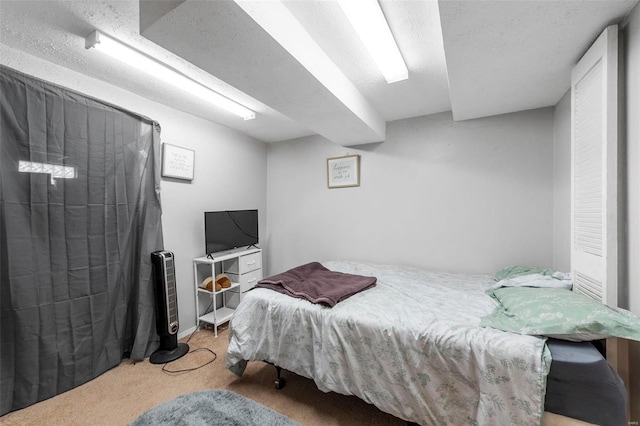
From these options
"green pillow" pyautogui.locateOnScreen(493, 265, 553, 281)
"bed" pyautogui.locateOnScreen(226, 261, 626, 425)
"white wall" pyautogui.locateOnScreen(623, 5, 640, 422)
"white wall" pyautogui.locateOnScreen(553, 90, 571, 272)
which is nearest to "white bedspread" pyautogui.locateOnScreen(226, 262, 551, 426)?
"bed" pyautogui.locateOnScreen(226, 261, 626, 425)

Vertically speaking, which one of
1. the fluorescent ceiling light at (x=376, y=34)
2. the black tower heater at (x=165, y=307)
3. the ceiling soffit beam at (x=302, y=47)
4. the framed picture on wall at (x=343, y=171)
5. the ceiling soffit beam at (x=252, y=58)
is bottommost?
the black tower heater at (x=165, y=307)

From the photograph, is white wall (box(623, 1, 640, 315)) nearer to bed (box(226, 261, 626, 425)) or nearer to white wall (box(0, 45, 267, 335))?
bed (box(226, 261, 626, 425))

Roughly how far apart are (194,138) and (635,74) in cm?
344

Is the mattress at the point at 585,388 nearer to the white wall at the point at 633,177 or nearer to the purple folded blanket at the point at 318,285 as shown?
the white wall at the point at 633,177

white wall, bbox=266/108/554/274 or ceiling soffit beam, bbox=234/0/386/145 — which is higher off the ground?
ceiling soffit beam, bbox=234/0/386/145

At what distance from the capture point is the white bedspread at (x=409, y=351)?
122cm

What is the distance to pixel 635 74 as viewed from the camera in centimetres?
123

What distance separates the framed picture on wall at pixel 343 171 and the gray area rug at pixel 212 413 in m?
2.53

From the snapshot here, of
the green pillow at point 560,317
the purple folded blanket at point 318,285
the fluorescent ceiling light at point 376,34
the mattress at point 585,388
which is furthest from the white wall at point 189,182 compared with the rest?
the mattress at point 585,388

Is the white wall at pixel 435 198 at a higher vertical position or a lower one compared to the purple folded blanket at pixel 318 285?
higher

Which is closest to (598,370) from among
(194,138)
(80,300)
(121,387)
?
(121,387)

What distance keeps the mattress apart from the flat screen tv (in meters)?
2.91

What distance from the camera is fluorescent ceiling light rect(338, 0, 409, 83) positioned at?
135 cm

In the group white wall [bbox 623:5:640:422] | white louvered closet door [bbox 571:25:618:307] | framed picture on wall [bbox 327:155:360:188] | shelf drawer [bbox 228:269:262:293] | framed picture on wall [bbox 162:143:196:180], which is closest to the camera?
white wall [bbox 623:5:640:422]
